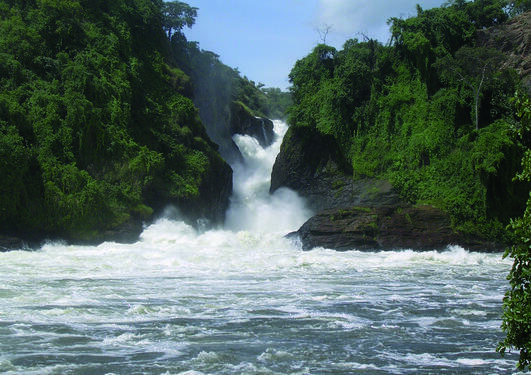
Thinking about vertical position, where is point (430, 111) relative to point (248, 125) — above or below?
below

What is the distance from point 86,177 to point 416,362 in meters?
20.5

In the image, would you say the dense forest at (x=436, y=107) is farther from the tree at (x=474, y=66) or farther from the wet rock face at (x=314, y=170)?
the wet rock face at (x=314, y=170)

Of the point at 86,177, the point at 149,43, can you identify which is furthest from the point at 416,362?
the point at 149,43

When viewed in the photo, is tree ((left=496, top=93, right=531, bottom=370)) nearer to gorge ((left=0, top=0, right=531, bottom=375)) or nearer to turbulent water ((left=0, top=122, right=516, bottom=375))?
gorge ((left=0, top=0, right=531, bottom=375))

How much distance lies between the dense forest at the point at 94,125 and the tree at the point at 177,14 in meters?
3.44

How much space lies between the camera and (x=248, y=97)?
52750mm

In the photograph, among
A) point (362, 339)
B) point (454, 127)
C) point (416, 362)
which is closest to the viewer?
point (416, 362)

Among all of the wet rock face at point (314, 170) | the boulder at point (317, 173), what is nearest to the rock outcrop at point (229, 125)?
the boulder at point (317, 173)

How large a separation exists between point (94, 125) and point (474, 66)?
18.6 meters

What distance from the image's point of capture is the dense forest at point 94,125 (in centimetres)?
2388

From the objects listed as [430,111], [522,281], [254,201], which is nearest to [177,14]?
[254,201]

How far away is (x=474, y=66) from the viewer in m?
27.0

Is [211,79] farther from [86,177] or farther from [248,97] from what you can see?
[86,177]

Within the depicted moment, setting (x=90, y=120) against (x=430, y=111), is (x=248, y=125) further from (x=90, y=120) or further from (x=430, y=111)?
(x=90, y=120)
